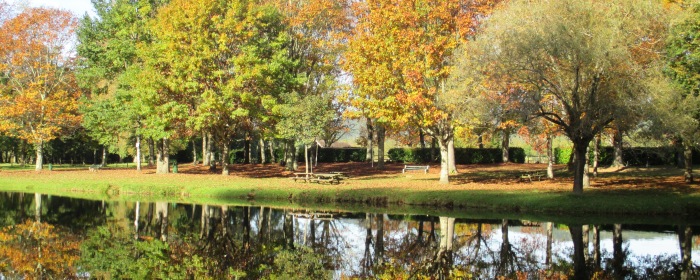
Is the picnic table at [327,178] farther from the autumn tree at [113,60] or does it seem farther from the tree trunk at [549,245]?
the tree trunk at [549,245]

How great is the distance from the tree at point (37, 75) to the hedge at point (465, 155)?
1189 inches

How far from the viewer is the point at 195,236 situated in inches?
902

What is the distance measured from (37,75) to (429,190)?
1500 inches

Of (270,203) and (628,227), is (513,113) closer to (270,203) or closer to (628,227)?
(628,227)

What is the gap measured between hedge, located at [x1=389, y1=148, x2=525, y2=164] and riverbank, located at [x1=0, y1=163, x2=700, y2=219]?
11287mm

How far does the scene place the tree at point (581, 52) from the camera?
86.9 ft

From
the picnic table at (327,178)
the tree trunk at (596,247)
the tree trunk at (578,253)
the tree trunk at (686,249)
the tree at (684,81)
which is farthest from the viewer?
the picnic table at (327,178)

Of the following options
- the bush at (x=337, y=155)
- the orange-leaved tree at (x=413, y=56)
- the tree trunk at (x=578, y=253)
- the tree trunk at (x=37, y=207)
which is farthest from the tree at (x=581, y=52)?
the bush at (x=337, y=155)

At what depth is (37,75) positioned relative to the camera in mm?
54094

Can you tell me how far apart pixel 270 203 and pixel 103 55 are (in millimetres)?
24115

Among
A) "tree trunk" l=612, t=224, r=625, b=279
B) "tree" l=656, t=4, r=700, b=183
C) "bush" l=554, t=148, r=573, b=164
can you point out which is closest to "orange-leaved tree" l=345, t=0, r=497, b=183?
"tree" l=656, t=4, r=700, b=183

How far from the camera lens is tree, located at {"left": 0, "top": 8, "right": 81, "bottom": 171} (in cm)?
5119

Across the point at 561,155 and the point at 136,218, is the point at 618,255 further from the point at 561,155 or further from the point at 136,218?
the point at 561,155

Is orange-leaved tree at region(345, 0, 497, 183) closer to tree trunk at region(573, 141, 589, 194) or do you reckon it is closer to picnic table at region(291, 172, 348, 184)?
picnic table at region(291, 172, 348, 184)
